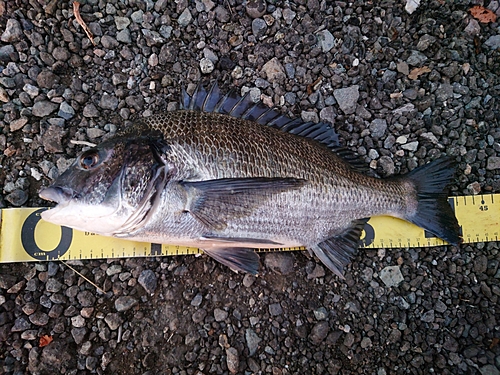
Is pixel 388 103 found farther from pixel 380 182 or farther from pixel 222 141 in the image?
pixel 222 141

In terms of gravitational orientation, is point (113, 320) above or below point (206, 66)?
below

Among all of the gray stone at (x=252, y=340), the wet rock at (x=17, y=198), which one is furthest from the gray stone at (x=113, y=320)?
the wet rock at (x=17, y=198)

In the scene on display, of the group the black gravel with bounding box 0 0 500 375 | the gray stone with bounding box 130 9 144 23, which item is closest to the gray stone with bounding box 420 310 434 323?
the black gravel with bounding box 0 0 500 375

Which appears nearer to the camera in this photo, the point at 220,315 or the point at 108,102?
the point at 220,315

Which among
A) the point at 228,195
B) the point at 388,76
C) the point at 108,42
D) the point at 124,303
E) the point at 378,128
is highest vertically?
the point at 108,42

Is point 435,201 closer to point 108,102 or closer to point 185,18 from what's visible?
point 185,18

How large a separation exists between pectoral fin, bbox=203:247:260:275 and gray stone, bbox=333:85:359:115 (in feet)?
4.83

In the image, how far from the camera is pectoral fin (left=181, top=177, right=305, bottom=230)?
2.23 metres

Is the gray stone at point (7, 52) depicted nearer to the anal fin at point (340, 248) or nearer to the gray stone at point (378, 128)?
the anal fin at point (340, 248)

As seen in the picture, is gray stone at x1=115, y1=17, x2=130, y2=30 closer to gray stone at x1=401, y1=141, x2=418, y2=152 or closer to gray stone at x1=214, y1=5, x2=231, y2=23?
gray stone at x1=214, y1=5, x2=231, y2=23

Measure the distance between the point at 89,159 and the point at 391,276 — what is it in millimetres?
2434

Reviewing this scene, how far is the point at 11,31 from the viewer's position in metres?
2.87

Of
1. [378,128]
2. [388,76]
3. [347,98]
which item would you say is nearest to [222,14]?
[347,98]

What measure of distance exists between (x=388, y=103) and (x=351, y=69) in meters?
0.44
